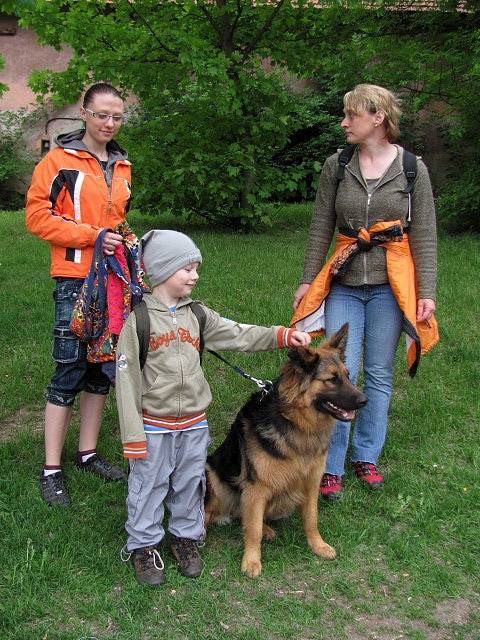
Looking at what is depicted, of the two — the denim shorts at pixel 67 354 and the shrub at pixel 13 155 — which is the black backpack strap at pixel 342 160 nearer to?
the denim shorts at pixel 67 354

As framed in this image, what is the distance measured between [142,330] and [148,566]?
122 centimetres

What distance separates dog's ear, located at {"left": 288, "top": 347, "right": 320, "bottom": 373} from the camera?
342cm

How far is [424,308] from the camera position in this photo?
4.09 m

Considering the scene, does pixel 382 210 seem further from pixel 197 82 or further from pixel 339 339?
pixel 197 82

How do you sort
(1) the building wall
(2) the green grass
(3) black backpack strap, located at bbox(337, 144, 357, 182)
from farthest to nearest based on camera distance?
(1) the building wall → (3) black backpack strap, located at bbox(337, 144, 357, 182) → (2) the green grass

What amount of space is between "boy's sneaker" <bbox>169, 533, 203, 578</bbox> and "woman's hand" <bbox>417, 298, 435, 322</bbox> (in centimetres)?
191

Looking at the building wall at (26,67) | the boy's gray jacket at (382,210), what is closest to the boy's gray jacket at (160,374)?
the boy's gray jacket at (382,210)

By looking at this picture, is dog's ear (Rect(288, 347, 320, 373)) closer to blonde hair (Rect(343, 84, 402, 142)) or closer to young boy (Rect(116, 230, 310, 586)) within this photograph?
young boy (Rect(116, 230, 310, 586))

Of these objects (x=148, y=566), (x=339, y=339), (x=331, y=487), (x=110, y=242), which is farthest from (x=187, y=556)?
(x=110, y=242)

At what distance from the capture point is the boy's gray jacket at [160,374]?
125 inches

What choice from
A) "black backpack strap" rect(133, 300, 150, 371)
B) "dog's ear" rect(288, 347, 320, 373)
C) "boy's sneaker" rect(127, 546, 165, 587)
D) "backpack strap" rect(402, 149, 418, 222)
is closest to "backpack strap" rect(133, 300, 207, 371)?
"black backpack strap" rect(133, 300, 150, 371)

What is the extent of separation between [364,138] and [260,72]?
7768 millimetres

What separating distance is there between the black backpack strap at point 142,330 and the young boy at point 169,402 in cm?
2

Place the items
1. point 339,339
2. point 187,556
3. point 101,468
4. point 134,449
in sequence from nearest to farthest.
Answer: point 134,449
point 187,556
point 339,339
point 101,468
